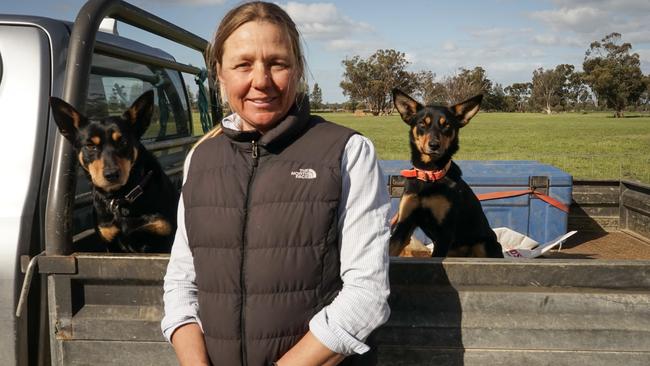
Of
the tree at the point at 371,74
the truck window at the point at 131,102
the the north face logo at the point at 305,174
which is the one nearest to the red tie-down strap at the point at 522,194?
the truck window at the point at 131,102

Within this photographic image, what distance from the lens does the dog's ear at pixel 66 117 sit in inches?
80.1

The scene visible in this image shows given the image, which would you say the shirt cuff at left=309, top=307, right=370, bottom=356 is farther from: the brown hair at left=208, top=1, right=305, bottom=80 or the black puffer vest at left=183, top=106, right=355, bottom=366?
the brown hair at left=208, top=1, right=305, bottom=80

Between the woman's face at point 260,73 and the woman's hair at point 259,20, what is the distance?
0.6 inches

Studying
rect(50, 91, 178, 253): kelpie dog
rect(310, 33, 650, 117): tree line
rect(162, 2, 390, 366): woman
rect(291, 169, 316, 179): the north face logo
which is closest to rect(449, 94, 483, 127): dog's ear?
rect(50, 91, 178, 253): kelpie dog

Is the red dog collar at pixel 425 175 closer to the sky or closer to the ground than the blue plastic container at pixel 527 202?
closer to the sky

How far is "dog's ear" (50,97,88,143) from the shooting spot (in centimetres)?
204

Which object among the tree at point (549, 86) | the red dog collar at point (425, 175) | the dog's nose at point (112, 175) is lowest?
the red dog collar at point (425, 175)

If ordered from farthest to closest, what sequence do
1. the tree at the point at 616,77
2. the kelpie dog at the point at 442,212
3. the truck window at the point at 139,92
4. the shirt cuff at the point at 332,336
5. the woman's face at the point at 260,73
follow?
the tree at the point at 616,77, the kelpie dog at the point at 442,212, the truck window at the point at 139,92, the woman's face at the point at 260,73, the shirt cuff at the point at 332,336

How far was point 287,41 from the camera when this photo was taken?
59.7 inches

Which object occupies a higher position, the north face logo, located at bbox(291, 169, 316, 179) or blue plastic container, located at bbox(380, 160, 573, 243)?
the north face logo, located at bbox(291, 169, 316, 179)

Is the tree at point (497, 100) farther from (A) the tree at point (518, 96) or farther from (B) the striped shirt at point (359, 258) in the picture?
(B) the striped shirt at point (359, 258)

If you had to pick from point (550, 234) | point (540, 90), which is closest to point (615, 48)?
point (540, 90)

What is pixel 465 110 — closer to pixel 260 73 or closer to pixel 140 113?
pixel 140 113

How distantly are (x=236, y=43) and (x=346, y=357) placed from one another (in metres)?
0.93
